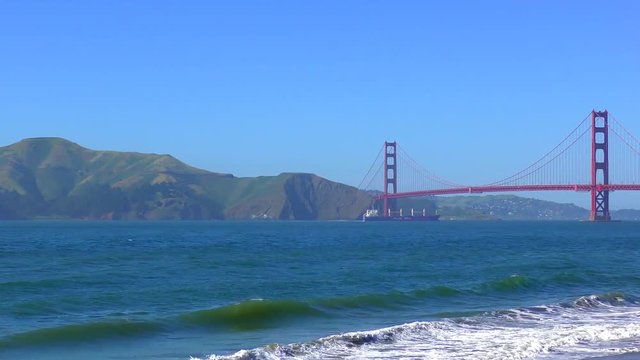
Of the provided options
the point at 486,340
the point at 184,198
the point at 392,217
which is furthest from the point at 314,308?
the point at 184,198

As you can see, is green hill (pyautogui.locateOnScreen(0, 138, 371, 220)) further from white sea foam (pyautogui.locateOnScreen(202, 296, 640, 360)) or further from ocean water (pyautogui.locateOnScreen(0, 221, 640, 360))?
white sea foam (pyautogui.locateOnScreen(202, 296, 640, 360))

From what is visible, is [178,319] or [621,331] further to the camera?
[178,319]

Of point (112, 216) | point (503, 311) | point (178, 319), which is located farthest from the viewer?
point (112, 216)

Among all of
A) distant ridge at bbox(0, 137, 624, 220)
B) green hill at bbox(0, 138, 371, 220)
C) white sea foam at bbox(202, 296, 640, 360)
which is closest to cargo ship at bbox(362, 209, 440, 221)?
distant ridge at bbox(0, 137, 624, 220)

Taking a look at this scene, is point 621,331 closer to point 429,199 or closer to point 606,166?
point 606,166

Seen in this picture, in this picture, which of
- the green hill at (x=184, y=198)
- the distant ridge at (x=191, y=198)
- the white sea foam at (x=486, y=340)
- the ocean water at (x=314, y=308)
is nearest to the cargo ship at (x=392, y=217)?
the distant ridge at (x=191, y=198)

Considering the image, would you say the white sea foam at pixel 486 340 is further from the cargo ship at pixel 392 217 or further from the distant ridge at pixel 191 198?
the distant ridge at pixel 191 198

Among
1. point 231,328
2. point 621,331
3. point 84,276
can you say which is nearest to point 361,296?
point 231,328
